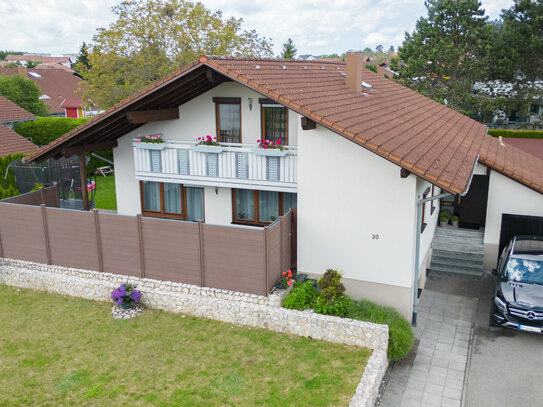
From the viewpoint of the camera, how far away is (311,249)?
12914mm

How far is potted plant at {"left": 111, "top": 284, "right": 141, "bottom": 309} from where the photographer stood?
12641 mm

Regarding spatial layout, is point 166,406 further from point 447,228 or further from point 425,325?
point 447,228

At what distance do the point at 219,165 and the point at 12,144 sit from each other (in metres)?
17.2

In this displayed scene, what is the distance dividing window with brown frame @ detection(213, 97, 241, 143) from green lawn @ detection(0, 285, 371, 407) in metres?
5.80

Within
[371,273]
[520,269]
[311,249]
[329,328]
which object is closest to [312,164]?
[311,249]

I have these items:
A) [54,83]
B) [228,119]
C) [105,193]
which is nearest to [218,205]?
[228,119]

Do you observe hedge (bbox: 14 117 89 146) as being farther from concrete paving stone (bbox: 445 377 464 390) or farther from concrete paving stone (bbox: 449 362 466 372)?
concrete paving stone (bbox: 445 377 464 390)

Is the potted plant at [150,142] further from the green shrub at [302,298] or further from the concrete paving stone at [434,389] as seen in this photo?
the concrete paving stone at [434,389]

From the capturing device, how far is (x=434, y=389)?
10.2m

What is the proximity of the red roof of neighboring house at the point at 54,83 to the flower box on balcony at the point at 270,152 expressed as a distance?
59340 mm

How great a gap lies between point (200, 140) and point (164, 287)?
4.51 metres

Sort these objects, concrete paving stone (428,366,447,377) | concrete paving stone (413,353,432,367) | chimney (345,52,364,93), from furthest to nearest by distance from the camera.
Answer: chimney (345,52,364,93) → concrete paving stone (413,353,432,367) → concrete paving stone (428,366,447,377)

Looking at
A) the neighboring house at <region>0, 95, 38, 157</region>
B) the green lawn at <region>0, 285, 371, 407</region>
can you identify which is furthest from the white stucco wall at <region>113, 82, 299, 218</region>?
the neighboring house at <region>0, 95, 38, 157</region>

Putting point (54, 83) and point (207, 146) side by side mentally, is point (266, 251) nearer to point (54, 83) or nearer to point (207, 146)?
point (207, 146)
